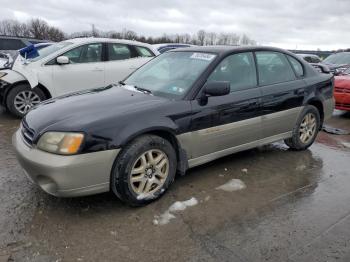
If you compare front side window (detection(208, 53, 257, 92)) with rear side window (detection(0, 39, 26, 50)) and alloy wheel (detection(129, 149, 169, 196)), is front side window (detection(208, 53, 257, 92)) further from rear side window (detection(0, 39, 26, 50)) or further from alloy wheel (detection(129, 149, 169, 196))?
rear side window (detection(0, 39, 26, 50))

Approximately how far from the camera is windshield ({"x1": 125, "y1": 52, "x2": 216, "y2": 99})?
3.95 m

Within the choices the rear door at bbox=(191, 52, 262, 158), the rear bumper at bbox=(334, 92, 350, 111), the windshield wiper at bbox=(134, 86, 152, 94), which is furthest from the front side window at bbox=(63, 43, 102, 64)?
the rear bumper at bbox=(334, 92, 350, 111)

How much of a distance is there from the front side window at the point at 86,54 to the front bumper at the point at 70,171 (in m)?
4.45

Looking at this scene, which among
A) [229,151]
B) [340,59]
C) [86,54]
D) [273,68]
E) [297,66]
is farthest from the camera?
[340,59]

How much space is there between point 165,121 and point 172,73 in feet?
3.17

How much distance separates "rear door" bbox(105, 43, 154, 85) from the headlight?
14.8 feet

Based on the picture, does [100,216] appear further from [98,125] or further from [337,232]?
[337,232]

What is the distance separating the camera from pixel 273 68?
480cm

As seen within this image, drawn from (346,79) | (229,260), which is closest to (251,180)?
(229,260)

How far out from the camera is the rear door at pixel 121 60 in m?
7.65

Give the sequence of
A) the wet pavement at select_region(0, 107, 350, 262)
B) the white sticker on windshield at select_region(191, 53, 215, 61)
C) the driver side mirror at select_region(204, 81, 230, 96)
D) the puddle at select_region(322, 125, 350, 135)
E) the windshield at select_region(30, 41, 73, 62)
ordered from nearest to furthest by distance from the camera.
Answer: the wet pavement at select_region(0, 107, 350, 262) < the driver side mirror at select_region(204, 81, 230, 96) < the white sticker on windshield at select_region(191, 53, 215, 61) < the puddle at select_region(322, 125, 350, 135) < the windshield at select_region(30, 41, 73, 62)

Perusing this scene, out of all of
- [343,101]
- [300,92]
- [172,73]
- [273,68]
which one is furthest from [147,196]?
[343,101]

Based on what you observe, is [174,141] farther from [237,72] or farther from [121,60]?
[121,60]

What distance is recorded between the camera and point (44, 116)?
11.2ft
